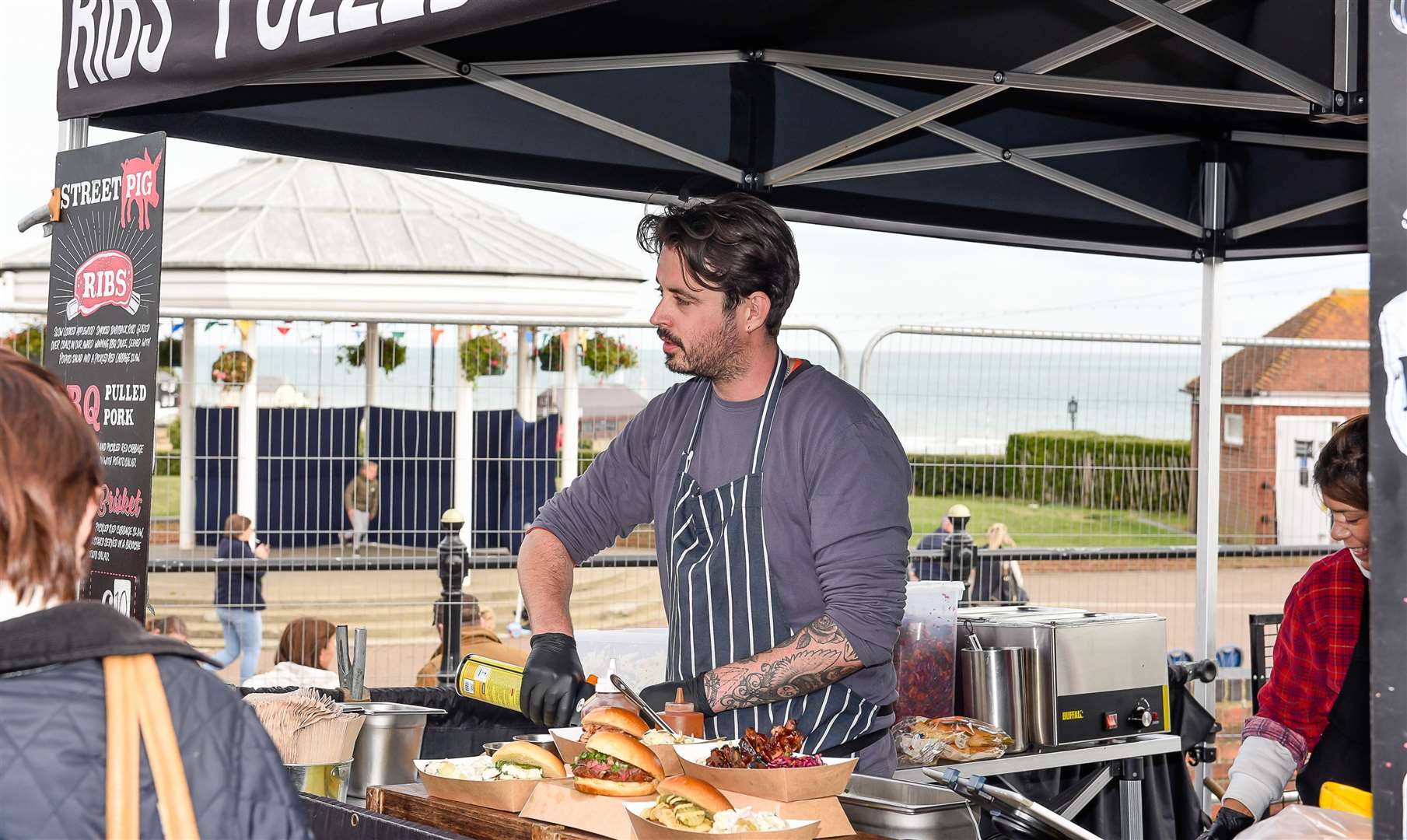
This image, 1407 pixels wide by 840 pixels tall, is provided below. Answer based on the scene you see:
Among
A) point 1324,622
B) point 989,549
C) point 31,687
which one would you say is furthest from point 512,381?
point 31,687

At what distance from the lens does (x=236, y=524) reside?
6457 mm

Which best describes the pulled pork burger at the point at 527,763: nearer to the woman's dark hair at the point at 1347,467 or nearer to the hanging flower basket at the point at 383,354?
the woman's dark hair at the point at 1347,467

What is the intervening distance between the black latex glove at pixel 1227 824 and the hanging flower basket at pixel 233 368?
5.16m

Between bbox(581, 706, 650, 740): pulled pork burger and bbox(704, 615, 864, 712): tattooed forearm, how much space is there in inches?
10.2

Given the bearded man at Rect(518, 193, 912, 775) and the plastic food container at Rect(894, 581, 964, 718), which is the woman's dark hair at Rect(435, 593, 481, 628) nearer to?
the plastic food container at Rect(894, 581, 964, 718)

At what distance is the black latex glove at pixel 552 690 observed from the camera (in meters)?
2.41

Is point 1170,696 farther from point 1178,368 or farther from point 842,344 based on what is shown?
point 1178,368

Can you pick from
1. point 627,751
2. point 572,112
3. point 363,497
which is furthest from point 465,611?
point 627,751

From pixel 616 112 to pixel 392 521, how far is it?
130 inches

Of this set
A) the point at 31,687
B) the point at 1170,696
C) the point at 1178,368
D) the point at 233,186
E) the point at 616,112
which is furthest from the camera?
the point at 233,186

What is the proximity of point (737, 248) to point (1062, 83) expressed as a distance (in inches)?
50.9

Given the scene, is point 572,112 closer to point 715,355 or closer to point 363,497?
point 715,355

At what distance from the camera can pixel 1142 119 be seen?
4.41 metres

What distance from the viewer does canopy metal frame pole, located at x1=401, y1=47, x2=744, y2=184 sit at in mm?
3506
